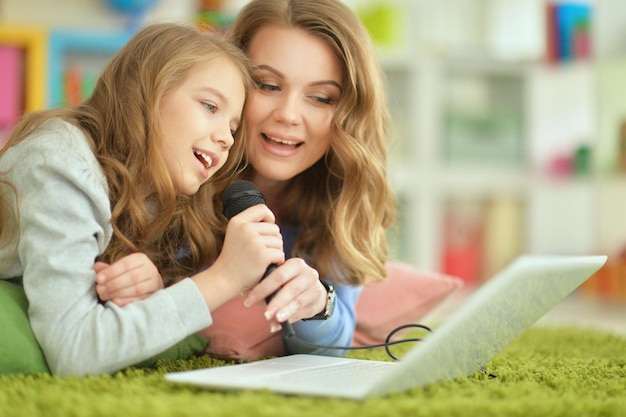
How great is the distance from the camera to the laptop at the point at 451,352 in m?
0.82

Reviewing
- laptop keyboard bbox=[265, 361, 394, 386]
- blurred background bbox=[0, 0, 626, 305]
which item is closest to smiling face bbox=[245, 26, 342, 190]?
laptop keyboard bbox=[265, 361, 394, 386]

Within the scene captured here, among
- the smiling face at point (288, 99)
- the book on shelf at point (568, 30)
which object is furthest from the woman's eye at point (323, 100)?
the book on shelf at point (568, 30)

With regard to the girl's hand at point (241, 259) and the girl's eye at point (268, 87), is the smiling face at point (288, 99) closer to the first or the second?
the girl's eye at point (268, 87)

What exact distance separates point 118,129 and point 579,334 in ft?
3.60

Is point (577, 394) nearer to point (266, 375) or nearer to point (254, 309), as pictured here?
point (266, 375)

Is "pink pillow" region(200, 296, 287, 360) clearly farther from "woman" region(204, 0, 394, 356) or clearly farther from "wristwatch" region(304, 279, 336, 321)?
"wristwatch" region(304, 279, 336, 321)

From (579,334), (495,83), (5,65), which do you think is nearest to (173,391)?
(579,334)

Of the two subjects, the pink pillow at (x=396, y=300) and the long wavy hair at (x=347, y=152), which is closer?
the long wavy hair at (x=347, y=152)

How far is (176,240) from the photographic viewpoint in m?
1.32

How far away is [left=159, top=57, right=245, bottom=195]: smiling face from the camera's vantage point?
1.17 meters

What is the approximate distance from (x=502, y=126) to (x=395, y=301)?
239 centimetres

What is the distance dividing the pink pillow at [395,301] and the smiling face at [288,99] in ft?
1.12

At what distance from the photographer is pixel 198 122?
118 centimetres

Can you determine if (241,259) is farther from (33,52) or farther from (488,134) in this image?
(488,134)
